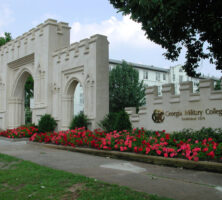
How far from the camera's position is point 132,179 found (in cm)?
633

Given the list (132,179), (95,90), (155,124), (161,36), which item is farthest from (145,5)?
(95,90)

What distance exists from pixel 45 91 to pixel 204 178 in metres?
13.3

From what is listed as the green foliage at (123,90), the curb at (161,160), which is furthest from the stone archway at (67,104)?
the green foliage at (123,90)

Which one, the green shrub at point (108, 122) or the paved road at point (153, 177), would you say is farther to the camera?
the green shrub at point (108, 122)

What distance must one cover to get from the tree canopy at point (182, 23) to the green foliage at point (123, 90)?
2891 centimetres

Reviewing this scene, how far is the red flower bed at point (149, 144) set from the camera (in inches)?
311

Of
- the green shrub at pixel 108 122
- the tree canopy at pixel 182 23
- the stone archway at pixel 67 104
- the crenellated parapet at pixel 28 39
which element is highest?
the crenellated parapet at pixel 28 39

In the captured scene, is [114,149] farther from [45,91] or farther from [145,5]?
[45,91]

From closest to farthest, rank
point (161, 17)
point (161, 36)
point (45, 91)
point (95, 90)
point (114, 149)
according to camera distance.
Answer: point (161, 17) < point (161, 36) < point (114, 149) < point (95, 90) < point (45, 91)

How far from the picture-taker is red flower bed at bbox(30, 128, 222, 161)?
7895 mm

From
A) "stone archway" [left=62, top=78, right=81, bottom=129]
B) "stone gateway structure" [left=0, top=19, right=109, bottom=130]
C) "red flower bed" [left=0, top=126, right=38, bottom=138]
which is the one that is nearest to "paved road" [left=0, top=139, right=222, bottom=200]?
"stone gateway structure" [left=0, top=19, right=109, bottom=130]

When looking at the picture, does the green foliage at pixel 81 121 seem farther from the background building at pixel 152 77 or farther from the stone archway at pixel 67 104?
the background building at pixel 152 77

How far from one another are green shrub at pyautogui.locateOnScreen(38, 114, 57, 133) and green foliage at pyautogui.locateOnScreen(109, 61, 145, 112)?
21364mm

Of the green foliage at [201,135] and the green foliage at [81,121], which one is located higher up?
the green foliage at [81,121]
